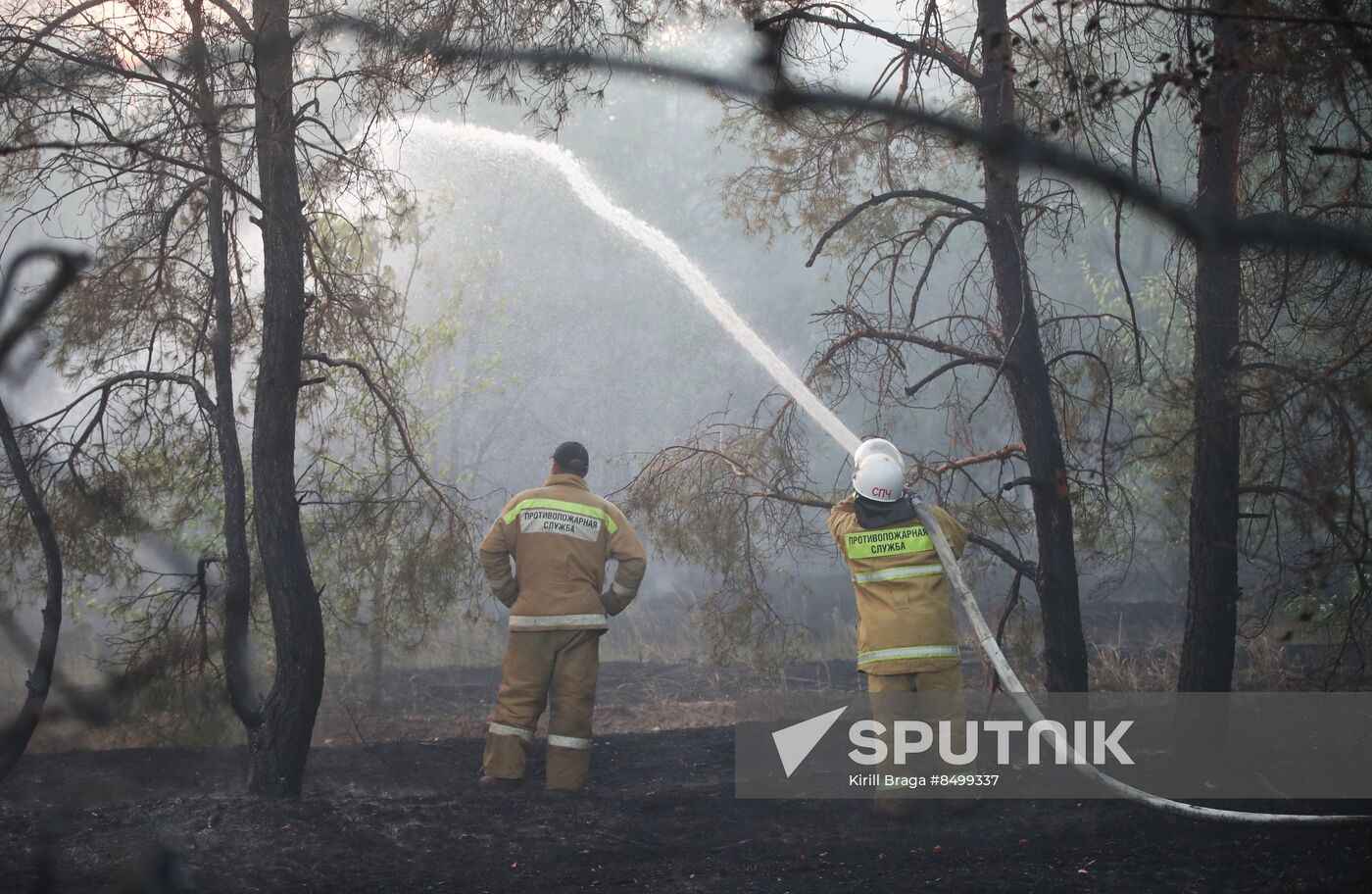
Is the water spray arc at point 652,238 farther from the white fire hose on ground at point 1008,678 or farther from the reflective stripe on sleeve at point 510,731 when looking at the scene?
the white fire hose on ground at point 1008,678

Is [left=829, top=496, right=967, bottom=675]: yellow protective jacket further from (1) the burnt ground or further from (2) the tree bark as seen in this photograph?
(2) the tree bark

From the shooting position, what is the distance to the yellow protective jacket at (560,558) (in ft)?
22.5

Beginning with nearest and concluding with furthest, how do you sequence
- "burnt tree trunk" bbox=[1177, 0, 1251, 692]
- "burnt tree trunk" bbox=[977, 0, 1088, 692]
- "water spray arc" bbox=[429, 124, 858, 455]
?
"burnt tree trunk" bbox=[1177, 0, 1251, 692] → "burnt tree trunk" bbox=[977, 0, 1088, 692] → "water spray arc" bbox=[429, 124, 858, 455]

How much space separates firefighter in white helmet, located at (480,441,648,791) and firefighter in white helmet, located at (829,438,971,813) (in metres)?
1.50

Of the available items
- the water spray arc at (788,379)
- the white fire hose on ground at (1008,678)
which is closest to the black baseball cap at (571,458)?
the water spray arc at (788,379)

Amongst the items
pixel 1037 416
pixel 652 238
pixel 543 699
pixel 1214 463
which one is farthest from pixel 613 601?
pixel 652 238

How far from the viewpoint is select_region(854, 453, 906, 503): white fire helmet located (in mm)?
5887

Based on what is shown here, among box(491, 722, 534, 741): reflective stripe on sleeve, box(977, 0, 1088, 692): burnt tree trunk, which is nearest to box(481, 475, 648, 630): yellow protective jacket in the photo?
box(491, 722, 534, 741): reflective stripe on sleeve

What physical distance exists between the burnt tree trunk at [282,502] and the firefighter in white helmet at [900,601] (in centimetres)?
295

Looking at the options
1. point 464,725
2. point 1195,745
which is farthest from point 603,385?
point 1195,745

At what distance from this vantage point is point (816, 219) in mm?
7781

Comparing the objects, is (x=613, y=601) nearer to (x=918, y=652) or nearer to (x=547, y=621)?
(x=547, y=621)

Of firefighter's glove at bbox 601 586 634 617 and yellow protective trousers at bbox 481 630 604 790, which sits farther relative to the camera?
firefighter's glove at bbox 601 586 634 617

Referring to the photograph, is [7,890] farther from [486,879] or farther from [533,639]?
[533,639]
